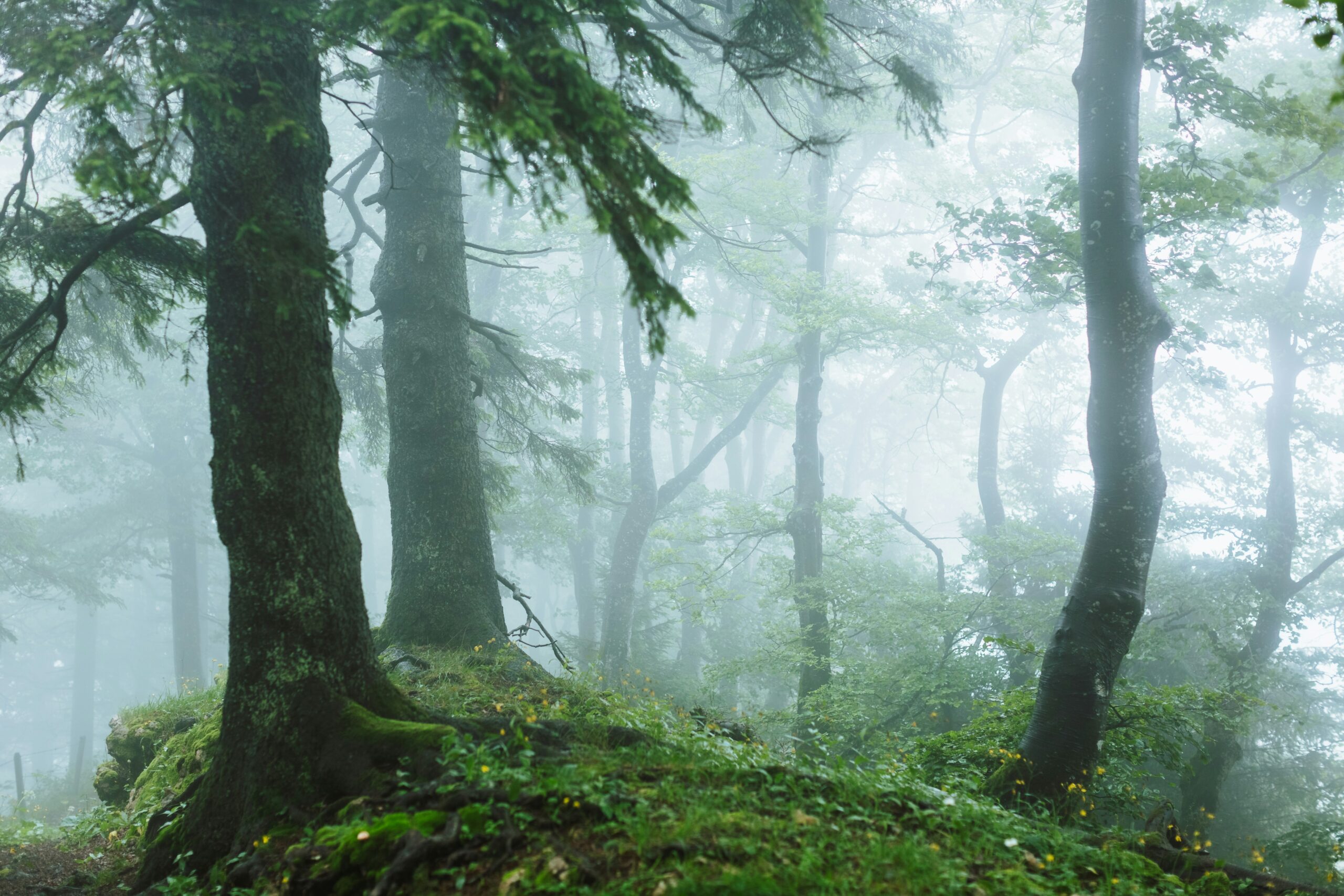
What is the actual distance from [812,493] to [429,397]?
9869 mm

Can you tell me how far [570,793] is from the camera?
3465 mm

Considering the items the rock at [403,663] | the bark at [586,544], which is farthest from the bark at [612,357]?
the rock at [403,663]

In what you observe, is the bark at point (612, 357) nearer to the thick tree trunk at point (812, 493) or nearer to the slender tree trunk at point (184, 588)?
the thick tree trunk at point (812, 493)

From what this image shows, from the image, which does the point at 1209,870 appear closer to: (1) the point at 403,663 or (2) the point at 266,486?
(2) the point at 266,486

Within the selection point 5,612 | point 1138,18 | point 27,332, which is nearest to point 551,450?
point 27,332

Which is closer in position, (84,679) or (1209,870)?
(1209,870)

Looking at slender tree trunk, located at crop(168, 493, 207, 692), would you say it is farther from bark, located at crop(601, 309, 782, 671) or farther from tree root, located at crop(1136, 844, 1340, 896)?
tree root, located at crop(1136, 844, 1340, 896)

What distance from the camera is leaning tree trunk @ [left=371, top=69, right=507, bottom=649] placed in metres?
7.38

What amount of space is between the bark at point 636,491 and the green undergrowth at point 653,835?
14.6m

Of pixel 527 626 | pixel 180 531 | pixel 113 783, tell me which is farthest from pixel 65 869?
pixel 180 531

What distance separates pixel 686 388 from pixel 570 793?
24209 mm

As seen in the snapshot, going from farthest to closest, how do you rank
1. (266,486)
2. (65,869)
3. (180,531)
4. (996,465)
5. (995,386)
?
(180,531)
(995,386)
(996,465)
(65,869)
(266,486)

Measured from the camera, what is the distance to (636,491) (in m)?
20.7

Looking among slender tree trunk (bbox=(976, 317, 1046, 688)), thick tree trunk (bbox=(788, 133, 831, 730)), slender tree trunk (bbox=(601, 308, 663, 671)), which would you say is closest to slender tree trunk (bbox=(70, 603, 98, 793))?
slender tree trunk (bbox=(601, 308, 663, 671))
